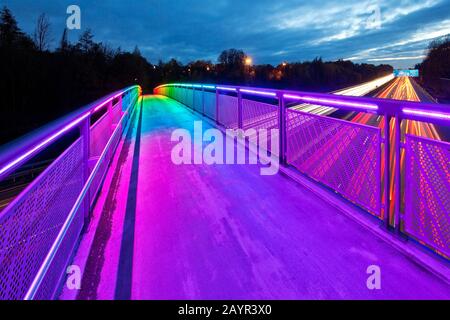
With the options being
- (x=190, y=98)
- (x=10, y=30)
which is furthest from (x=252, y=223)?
(x=10, y=30)

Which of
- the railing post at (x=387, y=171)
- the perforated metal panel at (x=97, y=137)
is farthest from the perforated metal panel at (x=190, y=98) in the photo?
the railing post at (x=387, y=171)

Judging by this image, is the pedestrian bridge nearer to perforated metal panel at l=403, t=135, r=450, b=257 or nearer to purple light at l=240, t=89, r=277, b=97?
perforated metal panel at l=403, t=135, r=450, b=257

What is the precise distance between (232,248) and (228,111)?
593 centimetres

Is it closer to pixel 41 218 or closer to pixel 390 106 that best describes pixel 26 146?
pixel 41 218

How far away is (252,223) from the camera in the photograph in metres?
3.40

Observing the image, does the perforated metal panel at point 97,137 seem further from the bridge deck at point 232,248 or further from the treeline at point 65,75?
the treeline at point 65,75

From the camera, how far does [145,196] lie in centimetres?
423

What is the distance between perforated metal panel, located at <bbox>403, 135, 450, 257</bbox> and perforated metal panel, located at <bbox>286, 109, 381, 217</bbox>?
0.36 m

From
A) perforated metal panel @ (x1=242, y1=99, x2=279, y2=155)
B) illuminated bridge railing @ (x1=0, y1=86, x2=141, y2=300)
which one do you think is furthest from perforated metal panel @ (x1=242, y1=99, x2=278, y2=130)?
illuminated bridge railing @ (x1=0, y1=86, x2=141, y2=300)

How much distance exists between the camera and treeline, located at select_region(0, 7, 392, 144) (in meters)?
65.9

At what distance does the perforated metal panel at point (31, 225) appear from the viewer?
1664 millimetres

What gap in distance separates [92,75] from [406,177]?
87230mm

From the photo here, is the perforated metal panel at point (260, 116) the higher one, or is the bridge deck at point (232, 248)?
the perforated metal panel at point (260, 116)
